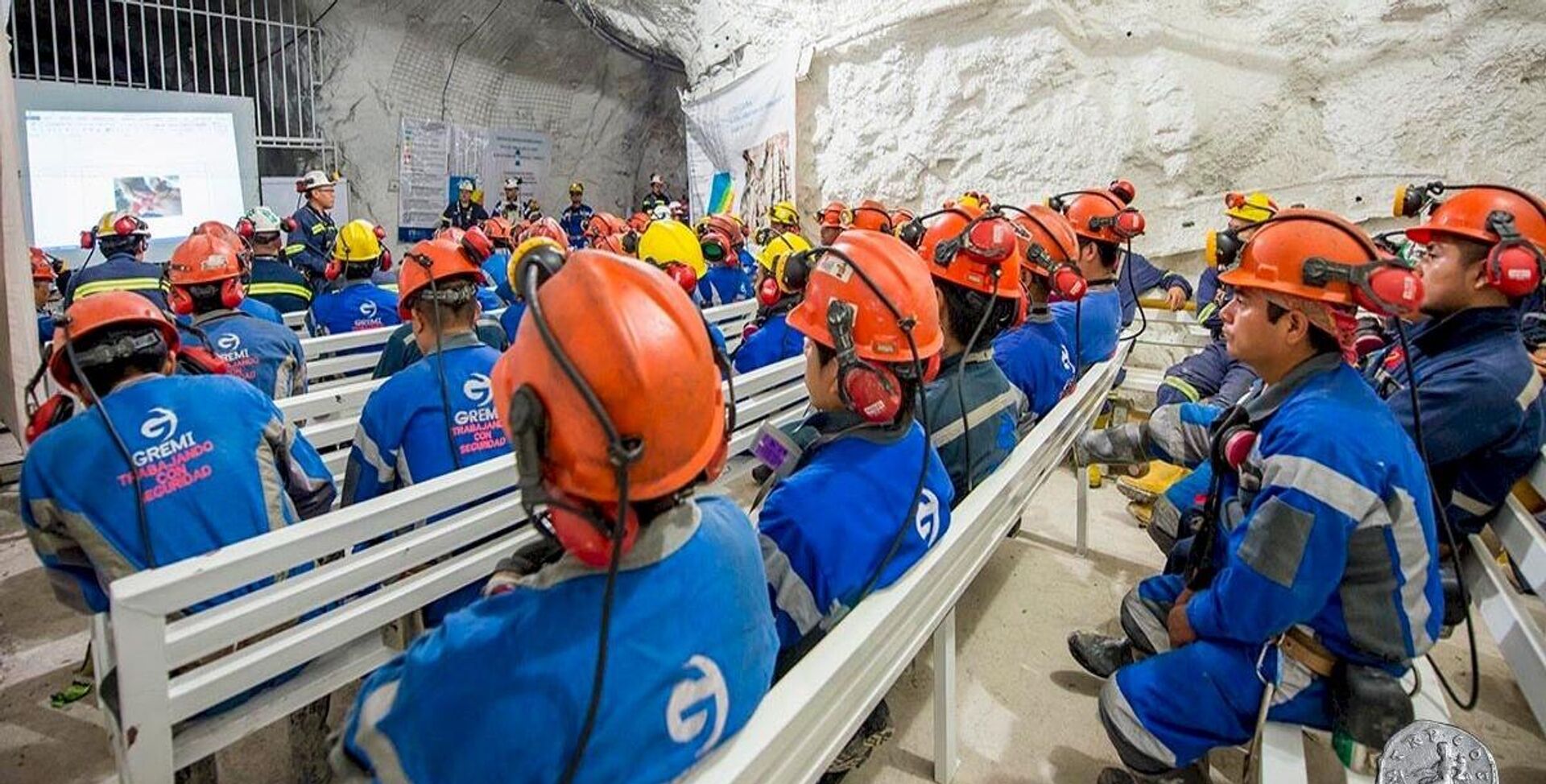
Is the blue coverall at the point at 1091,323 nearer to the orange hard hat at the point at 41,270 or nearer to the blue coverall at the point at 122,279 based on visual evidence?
the blue coverall at the point at 122,279

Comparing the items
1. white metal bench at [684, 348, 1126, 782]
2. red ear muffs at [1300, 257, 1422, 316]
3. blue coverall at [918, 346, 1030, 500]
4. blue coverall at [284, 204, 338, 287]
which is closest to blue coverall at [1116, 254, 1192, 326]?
white metal bench at [684, 348, 1126, 782]

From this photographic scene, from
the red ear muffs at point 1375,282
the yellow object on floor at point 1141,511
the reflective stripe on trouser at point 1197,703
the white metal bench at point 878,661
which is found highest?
the red ear muffs at point 1375,282

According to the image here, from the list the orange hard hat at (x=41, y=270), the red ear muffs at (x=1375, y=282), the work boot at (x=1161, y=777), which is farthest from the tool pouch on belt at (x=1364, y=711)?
the orange hard hat at (x=41, y=270)

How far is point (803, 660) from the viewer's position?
52.3 inches

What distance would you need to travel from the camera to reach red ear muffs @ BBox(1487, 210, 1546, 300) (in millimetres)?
2070

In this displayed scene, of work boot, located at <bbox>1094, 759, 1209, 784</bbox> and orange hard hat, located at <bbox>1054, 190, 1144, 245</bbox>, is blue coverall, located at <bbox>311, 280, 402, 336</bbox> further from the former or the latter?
work boot, located at <bbox>1094, 759, 1209, 784</bbox>

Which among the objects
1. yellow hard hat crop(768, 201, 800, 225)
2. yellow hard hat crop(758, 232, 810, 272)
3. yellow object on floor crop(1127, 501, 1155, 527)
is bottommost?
yellow object on floor crop(1127, 501, 1155, 527)

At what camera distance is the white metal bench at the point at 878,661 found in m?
1.15

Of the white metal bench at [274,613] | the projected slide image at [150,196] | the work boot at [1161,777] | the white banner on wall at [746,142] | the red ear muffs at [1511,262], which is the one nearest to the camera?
the white metal bench at [274,613]

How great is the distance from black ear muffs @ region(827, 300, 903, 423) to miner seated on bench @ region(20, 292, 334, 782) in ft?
4.70

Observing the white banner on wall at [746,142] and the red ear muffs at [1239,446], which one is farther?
the white banner on wall at [746,142]

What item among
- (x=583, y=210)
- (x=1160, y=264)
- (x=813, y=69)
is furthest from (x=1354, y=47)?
(x=583, y=210)

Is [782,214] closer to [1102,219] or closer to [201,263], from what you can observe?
[1102,219]

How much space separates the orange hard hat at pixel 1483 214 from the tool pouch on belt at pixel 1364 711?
144 cm
